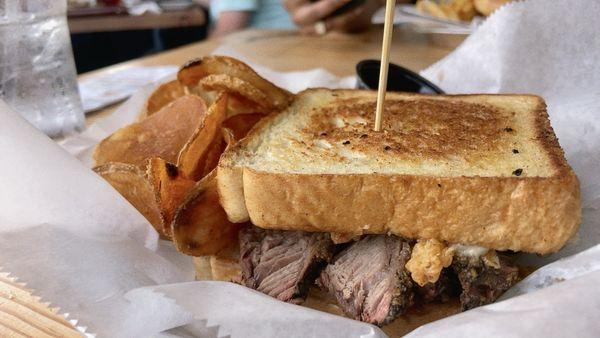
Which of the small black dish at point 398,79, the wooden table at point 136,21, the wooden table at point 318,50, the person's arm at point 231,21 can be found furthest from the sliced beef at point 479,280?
the wooden table at point 136,21

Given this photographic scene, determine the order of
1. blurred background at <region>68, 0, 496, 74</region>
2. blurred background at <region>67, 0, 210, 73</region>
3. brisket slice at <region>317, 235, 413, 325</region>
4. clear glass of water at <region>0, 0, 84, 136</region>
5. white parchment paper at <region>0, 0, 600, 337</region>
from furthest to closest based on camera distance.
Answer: blurred background at <region>67, 0, 210, 73</region>
blurred background at <region>68, 0, 496, 74</region>
clear glass of water at <region>0, 0, 84, 136</region>
brisket slice at <region>317, 235, 413, 325</region>
white parchment paper at <region>0, 0, 600, 337</region>

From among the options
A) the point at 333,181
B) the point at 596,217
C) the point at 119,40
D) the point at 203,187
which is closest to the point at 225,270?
the point at 203,187

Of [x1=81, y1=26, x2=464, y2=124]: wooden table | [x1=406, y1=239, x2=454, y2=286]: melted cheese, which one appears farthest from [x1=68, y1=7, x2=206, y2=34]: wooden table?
[x1=406, y1=239, x2=454, y2=286]: melted cheese

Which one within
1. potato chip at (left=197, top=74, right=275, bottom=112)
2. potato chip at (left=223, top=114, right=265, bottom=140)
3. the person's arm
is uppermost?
potato chip at (left=197, top=74, right=275, bottom=112)

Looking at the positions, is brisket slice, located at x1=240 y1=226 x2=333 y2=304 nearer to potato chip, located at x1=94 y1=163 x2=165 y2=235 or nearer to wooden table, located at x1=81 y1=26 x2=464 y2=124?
potato chip, located at x1=94 y1=163 x2=165 y2=235

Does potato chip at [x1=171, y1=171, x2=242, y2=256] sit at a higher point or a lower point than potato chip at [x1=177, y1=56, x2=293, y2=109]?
lower

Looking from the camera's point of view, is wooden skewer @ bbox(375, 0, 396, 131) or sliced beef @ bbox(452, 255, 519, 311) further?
wooden skewer @ bbox(375, 0, 396, 131)

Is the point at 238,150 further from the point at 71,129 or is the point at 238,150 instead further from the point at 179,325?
the point at 71,129
